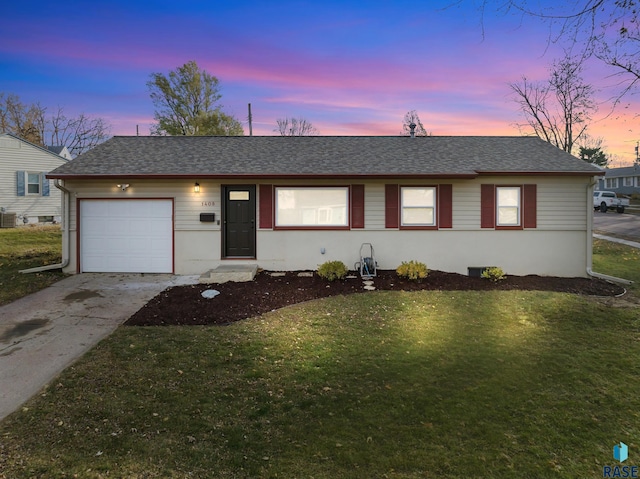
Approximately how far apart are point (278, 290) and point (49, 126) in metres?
38.3

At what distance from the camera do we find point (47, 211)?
21.3m

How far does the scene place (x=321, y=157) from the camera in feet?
35.0

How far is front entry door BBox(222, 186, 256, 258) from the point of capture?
10094 mm

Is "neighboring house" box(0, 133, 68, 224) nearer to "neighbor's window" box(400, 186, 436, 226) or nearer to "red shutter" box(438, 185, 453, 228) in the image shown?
"neighbor's window" box(400, 186, 436, 226)

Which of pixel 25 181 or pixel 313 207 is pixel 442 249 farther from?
pixel 25 181

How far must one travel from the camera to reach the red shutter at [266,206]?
998cm

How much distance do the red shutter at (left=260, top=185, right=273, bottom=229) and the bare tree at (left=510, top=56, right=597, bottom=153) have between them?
23628mm

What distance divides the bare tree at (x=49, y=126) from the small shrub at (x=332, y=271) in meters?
35.2

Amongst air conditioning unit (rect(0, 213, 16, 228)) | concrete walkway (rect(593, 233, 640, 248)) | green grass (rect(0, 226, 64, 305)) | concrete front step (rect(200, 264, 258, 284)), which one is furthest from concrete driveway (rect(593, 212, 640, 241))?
air conditioning unit (rect(0, 213, 16, 228))

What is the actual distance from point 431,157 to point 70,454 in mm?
10308

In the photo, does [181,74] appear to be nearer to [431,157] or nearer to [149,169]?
[149,169]

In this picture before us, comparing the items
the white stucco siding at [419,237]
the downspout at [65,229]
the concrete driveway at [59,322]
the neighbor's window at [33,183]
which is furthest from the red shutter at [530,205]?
the neighbor's window at [33,183]

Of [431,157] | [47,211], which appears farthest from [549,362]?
[47,211]

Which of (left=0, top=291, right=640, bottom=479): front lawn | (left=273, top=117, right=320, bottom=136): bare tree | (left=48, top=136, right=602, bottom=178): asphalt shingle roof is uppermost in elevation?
(left=273, top=117, right=320, bottom=136): bare tree
